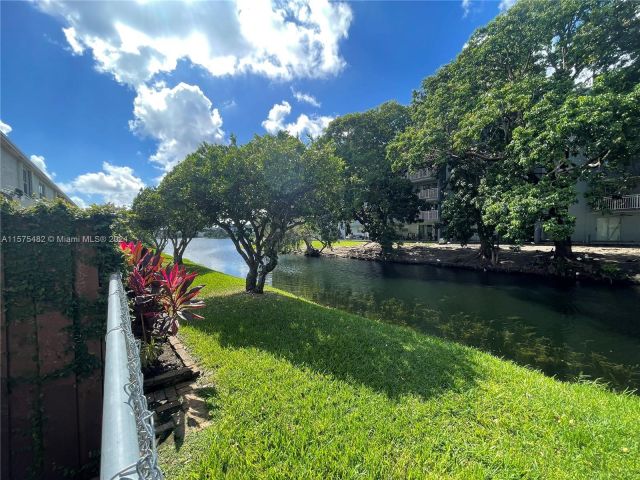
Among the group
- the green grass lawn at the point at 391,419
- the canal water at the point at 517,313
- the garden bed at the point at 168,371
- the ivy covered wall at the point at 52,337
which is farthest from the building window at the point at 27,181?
the ivy covered wall at the point at 52,337

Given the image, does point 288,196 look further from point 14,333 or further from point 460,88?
point 460,88

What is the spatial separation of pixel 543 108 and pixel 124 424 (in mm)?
16753

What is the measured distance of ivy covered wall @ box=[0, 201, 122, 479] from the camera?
2.38 meters

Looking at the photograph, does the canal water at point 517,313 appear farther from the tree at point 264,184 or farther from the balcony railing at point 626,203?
the balcony railing at point 626,203

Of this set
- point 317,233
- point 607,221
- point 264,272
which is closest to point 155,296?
point 264,272

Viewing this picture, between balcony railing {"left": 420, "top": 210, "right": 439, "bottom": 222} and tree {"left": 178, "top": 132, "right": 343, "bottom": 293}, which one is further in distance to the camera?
balcony railing {"left": 420, "top": 210, "right": 439, "bottom": 222}

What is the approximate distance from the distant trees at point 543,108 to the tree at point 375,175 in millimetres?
5822

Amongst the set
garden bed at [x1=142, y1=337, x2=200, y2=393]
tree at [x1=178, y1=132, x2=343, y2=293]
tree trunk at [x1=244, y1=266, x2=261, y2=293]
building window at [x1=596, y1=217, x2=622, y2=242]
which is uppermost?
tree at [x1=178, y1=132, x2=343, y2=293]

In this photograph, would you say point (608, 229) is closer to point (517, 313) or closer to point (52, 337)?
point (517, 313)

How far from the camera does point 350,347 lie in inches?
219

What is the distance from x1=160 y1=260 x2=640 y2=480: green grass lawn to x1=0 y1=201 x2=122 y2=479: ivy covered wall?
922mm

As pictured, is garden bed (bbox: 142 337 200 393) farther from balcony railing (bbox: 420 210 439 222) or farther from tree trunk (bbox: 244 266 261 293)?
balcony railing (bbox: 420 210 439 222)

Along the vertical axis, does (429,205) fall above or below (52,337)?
above

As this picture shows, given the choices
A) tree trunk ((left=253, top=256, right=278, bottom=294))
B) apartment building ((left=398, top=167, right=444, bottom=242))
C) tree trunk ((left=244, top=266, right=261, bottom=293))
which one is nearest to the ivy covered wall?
tree trunk ((left=253, top=256, right=278, bottom=294))
